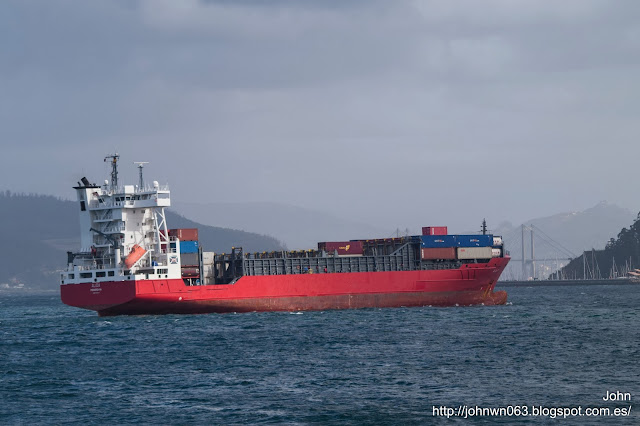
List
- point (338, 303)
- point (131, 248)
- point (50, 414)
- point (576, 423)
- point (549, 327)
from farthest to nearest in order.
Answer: point (338, 303)
point (131, 248)
point (549, 327)
point (50, 414)
point (576, 423)

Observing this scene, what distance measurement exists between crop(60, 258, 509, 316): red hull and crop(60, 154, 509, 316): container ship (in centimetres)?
8

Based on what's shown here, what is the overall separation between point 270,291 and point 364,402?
44.1 meters

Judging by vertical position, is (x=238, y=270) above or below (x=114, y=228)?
below

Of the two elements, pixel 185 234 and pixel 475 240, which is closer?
pixel 185 234

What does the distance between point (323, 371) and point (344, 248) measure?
4450cm

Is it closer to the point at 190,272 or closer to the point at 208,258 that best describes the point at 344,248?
the point at 208,258

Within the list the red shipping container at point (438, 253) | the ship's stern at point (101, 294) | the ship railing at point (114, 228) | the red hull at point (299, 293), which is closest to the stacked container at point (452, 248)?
the red shipping container at point (438, 253)

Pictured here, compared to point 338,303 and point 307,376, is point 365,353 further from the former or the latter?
point 338,303

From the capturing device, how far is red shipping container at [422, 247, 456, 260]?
85.9 meters

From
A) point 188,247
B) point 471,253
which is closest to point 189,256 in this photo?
point 188,247

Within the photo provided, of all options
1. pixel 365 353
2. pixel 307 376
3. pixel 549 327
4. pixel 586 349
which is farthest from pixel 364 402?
pixel 549 327

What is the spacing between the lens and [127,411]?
3453cm

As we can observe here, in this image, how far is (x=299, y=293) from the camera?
80.2m

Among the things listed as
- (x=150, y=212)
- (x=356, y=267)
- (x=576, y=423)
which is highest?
(x=150, y=212)
